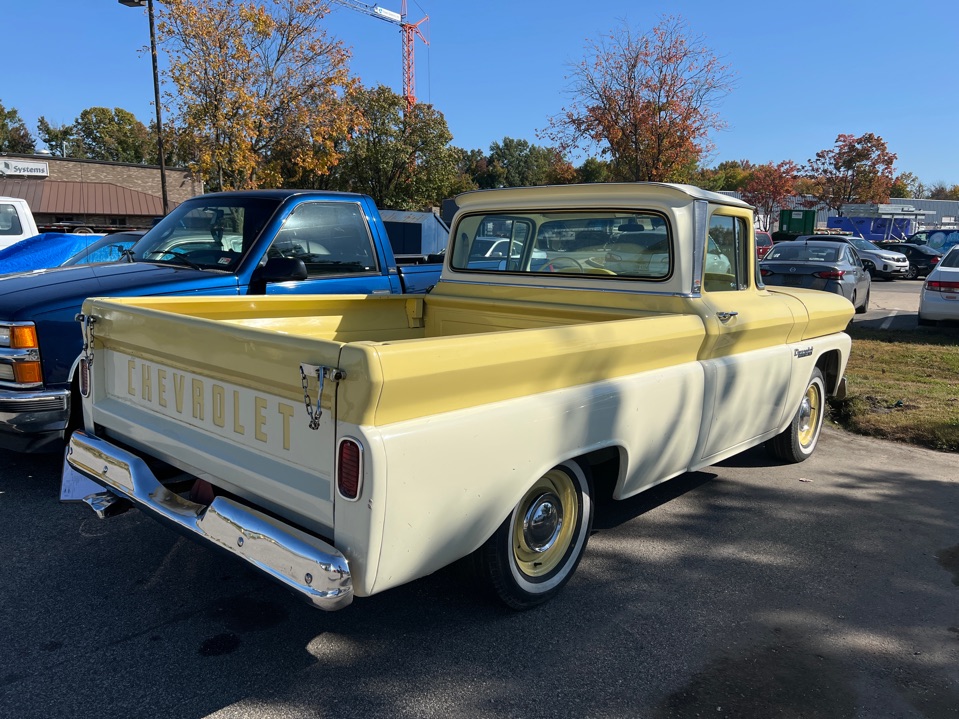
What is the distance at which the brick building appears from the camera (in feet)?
106

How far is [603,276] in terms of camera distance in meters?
4.38

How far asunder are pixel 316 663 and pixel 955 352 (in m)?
9.75

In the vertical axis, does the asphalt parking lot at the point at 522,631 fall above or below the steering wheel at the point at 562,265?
below

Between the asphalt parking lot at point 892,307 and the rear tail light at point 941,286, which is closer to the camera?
the rear tail light at point 941,286

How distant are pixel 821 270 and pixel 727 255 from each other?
9468 millimetres

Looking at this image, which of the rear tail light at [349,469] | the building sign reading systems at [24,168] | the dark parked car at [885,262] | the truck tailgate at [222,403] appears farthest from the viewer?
the building sign reading systems at [24,168]

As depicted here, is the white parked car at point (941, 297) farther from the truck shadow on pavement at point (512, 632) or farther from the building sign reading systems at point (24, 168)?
the building sign reading systems at point (24, 168)

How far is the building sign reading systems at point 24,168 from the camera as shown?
31688 mm

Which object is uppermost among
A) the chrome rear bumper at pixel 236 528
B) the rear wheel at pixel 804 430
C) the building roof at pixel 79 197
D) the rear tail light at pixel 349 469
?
the building roof at pixel 79 197

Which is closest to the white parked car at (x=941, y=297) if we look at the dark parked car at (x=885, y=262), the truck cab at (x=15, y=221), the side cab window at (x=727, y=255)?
the side cab window at (x=727, y=255)

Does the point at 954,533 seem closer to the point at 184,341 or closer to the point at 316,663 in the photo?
the point at 316,663

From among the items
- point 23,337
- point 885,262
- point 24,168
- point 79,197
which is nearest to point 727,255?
point 23,337

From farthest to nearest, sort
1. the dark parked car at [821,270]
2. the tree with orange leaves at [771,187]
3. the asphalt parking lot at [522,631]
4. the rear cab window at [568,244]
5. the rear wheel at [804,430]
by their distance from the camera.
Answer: the tree with orange leaves at [771,187], the dark parked car at [821,270], the rear wheel at [804,430], the rear cab window at [568,244], the asphalt parking lot at [522,631]

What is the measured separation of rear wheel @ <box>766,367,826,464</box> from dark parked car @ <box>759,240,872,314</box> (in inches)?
284
